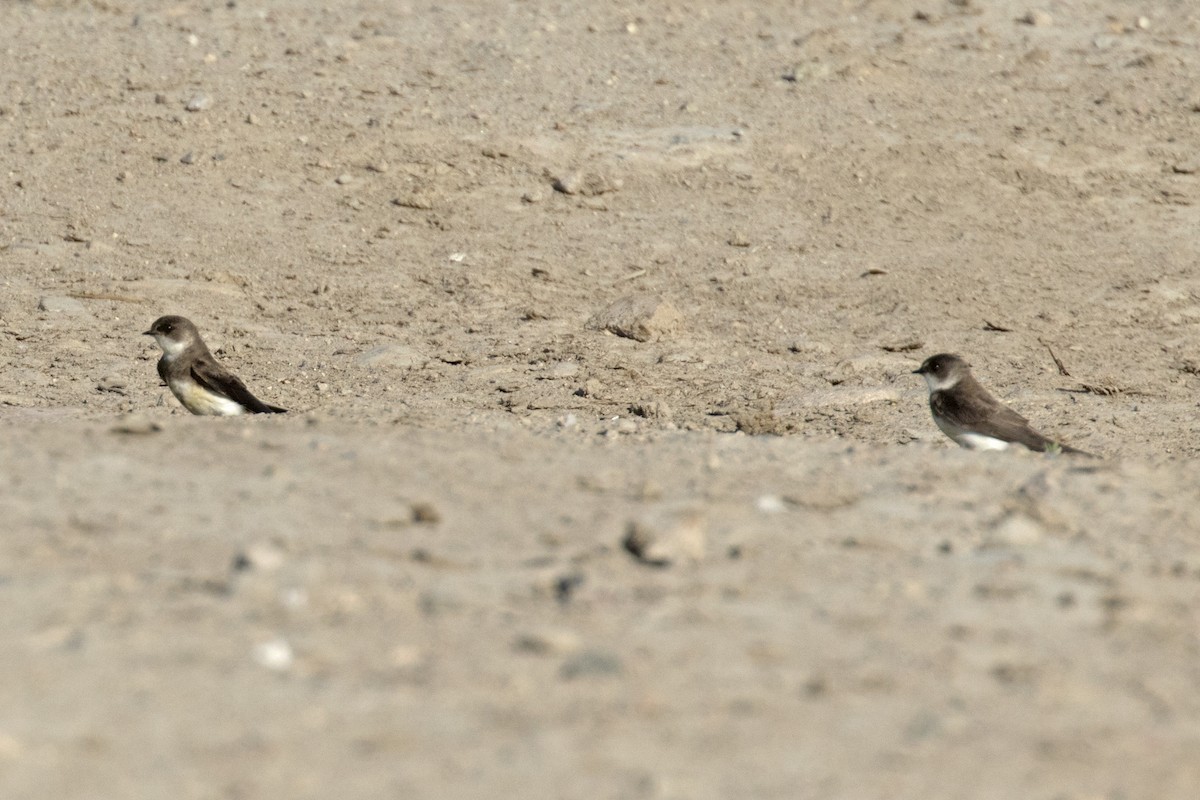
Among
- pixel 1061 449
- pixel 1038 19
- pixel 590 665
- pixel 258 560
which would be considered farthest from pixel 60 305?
pixel 1038 19

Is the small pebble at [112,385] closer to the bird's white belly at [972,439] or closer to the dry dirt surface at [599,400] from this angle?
the dry dirt surface at [599,400]

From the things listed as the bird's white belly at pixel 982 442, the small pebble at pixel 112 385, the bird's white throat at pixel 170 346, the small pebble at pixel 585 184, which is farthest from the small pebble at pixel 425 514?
the small pebble at pixel 585 184

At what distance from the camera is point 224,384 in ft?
31.2

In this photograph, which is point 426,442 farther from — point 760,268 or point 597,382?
point 760,268

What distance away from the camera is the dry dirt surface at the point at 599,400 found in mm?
4066

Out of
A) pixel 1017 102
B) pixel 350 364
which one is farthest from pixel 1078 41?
pixel 350 364

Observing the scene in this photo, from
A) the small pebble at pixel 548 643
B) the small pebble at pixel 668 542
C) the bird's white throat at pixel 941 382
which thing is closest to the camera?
the small pebble at pixel 548 643

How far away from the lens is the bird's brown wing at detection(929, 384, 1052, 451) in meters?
8.74

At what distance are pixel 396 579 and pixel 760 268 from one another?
723 cm

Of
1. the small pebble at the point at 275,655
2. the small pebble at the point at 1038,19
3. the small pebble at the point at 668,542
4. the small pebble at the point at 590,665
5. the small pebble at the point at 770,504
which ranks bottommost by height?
the small pebble at the point at 1038,19

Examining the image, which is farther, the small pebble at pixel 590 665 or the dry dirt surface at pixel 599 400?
the small pebble at pixel 590 665

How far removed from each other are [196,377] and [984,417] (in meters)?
4.28

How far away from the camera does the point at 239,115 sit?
13.3 meters

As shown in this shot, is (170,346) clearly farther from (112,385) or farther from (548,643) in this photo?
(548,643)
